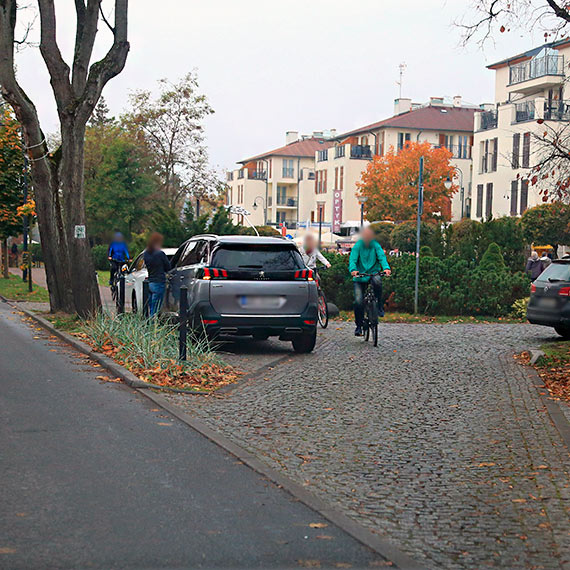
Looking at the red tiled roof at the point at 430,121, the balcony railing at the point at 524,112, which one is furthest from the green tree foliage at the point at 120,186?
the red tiled roof at the point at 430,121

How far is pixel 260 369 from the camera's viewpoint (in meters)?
12.2

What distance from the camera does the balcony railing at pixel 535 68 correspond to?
5853 centimetres

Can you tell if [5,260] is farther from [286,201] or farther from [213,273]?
[286,201]

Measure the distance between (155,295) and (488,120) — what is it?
5457 cm

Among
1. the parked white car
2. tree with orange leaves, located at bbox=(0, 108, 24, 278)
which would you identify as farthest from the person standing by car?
tree with orange leaves, located at bbox=(0, 108, 24, 278)

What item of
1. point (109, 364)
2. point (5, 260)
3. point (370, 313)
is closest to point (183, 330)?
point (109, 364)

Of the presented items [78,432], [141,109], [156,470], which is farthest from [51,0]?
[141,109]

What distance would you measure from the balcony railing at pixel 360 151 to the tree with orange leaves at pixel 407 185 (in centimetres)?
1937

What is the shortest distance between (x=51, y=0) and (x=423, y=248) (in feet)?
38.0

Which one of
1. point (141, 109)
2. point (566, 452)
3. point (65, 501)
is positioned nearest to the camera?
point (65, 501)

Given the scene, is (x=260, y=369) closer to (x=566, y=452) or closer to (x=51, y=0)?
(x=566, y=452)

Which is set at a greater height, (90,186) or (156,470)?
(90,186)

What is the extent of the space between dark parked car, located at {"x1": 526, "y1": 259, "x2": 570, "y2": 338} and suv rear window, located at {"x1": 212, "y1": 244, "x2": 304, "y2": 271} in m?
4.89

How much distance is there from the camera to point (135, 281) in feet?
64.5
